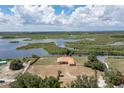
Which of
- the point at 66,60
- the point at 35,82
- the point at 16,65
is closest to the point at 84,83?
the point at 66,60

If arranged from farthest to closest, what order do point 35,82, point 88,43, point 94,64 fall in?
point 88,43 → point 94,64 → point 35,82

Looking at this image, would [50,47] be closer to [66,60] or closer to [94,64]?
[66,60]

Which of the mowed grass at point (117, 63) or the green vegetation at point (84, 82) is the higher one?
the mowed grass at point (117, 63)

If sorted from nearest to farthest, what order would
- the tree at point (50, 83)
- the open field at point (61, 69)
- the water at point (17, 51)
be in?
the tree at point (50, 83) → the open field at point (61, 69) → the water at point (17, 51)

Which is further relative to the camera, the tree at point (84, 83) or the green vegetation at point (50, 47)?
the green vegetation at point (50, 47)

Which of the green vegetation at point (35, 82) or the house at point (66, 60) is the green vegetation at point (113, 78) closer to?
the house at point (66, 60)

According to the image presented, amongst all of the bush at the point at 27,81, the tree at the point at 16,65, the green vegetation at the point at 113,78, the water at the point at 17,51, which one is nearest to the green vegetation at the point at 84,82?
the green vegetation at the point at 113,78

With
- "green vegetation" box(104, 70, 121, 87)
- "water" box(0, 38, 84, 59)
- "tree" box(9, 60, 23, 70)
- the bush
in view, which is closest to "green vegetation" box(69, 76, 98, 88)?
"green vegetation" box(104, 70, 121, 87)

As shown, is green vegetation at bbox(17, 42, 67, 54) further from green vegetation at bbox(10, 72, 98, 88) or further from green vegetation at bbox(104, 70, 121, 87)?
green vegetation at bbox(104, 70, 121, 87)
